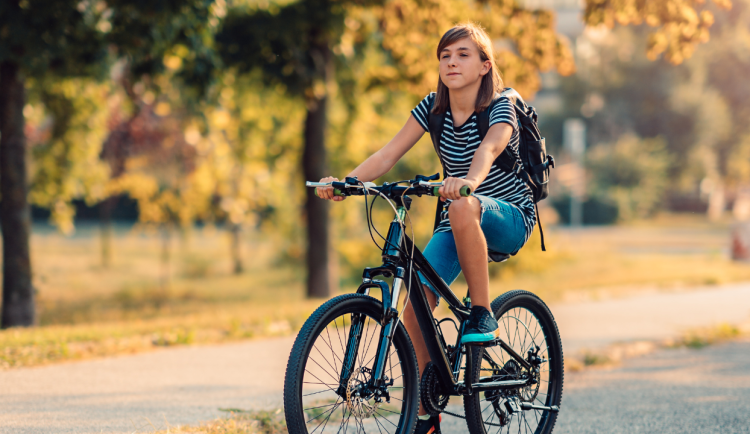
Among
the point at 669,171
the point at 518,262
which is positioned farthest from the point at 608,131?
the point at 518,262

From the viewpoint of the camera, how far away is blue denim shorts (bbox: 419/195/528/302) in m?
3.42

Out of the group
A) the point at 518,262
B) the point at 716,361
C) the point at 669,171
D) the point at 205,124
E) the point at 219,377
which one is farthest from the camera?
the point at 669,171

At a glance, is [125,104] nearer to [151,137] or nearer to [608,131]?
[151,137]

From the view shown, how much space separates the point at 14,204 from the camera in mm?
7887

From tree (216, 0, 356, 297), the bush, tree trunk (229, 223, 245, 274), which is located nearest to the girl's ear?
tree (216, 0, 356, 297)

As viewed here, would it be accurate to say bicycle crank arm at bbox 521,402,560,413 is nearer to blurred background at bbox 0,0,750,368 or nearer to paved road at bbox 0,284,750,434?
paved road at bbox 0,284,750,434

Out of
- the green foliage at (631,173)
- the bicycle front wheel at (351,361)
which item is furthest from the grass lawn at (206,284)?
the green foliage at (631,173)

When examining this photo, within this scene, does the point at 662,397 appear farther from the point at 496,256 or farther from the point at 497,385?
the point at 496,256

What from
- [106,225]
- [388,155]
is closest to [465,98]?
[388,155]

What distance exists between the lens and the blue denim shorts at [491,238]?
3.42 meters

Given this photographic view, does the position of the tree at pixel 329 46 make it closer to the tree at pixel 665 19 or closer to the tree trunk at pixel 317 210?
the tree trunk at pixel 317 210

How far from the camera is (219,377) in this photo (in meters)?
5.29

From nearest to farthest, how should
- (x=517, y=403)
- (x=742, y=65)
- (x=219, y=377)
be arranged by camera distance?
(x=517, y=403)
(x=219, y=377)
(x=742, y=65)

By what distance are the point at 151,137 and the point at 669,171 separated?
31.9 metres
